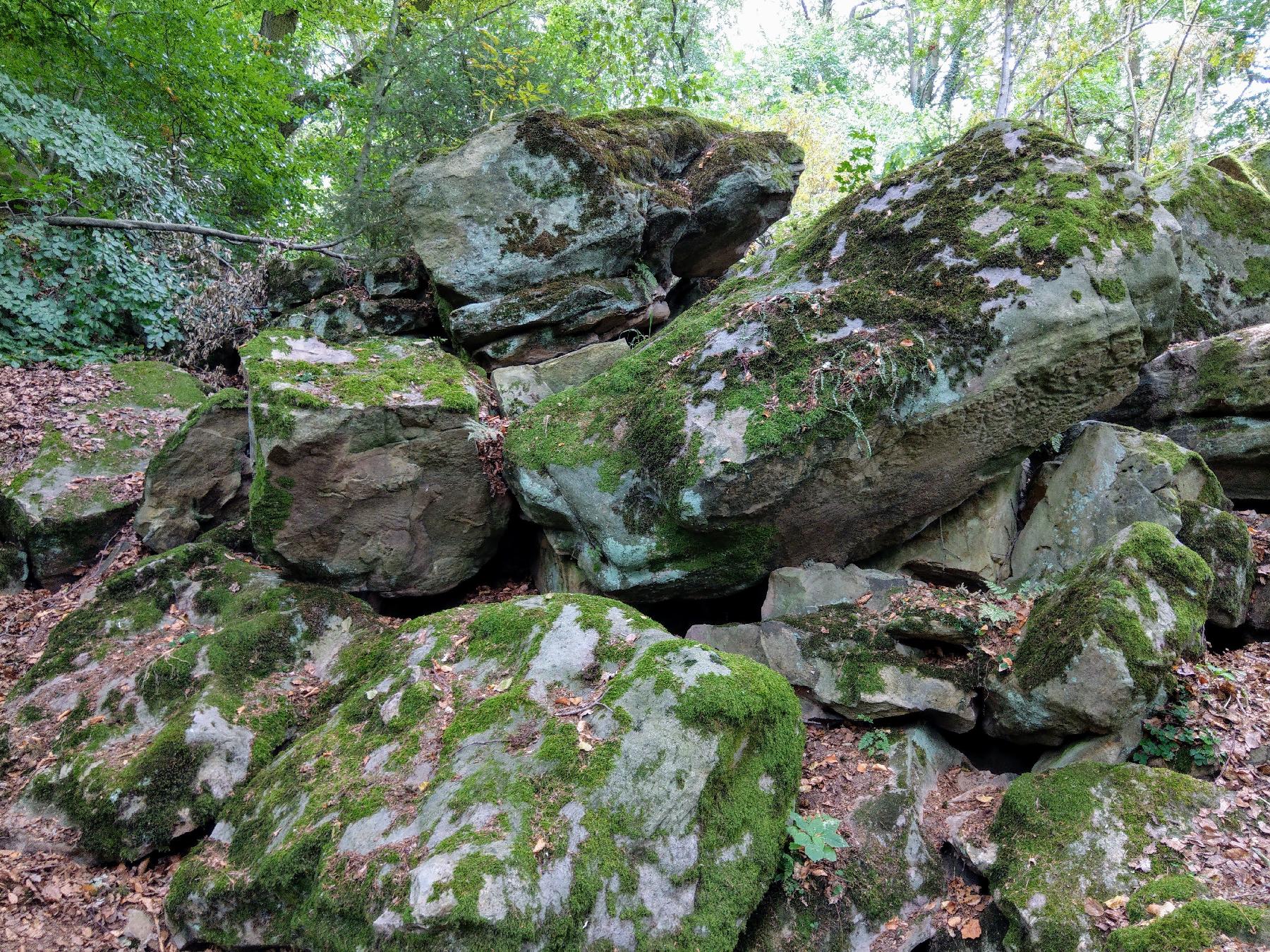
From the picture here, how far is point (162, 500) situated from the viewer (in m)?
7.69

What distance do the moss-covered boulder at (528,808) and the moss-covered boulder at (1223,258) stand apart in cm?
699

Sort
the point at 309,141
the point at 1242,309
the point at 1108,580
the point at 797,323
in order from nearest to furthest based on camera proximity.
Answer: the point at 1108,580 → the point at 797,323 → the point at 1242,309 → the point at 309,141

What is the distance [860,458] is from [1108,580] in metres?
1.87

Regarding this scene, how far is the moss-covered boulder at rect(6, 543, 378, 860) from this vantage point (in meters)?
4.86

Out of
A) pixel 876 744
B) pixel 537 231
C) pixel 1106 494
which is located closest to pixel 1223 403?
pixel 1106 494

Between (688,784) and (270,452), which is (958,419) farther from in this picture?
(270,452)

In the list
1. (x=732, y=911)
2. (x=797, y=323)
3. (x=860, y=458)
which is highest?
(x=797, y=323)

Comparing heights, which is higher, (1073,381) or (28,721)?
(1073,381)

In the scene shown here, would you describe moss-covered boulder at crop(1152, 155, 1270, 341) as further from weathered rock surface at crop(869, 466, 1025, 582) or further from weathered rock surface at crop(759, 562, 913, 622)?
weathered rock surface at crop(759, 562, 913, 622)

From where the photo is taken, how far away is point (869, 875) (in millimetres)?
4055

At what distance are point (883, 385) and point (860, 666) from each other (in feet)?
7.22

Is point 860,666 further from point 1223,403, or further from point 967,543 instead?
point 1223,403

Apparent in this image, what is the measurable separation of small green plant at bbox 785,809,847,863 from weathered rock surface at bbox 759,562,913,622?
1.76 metres

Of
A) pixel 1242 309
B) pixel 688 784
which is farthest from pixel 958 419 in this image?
pixel 1242 309
